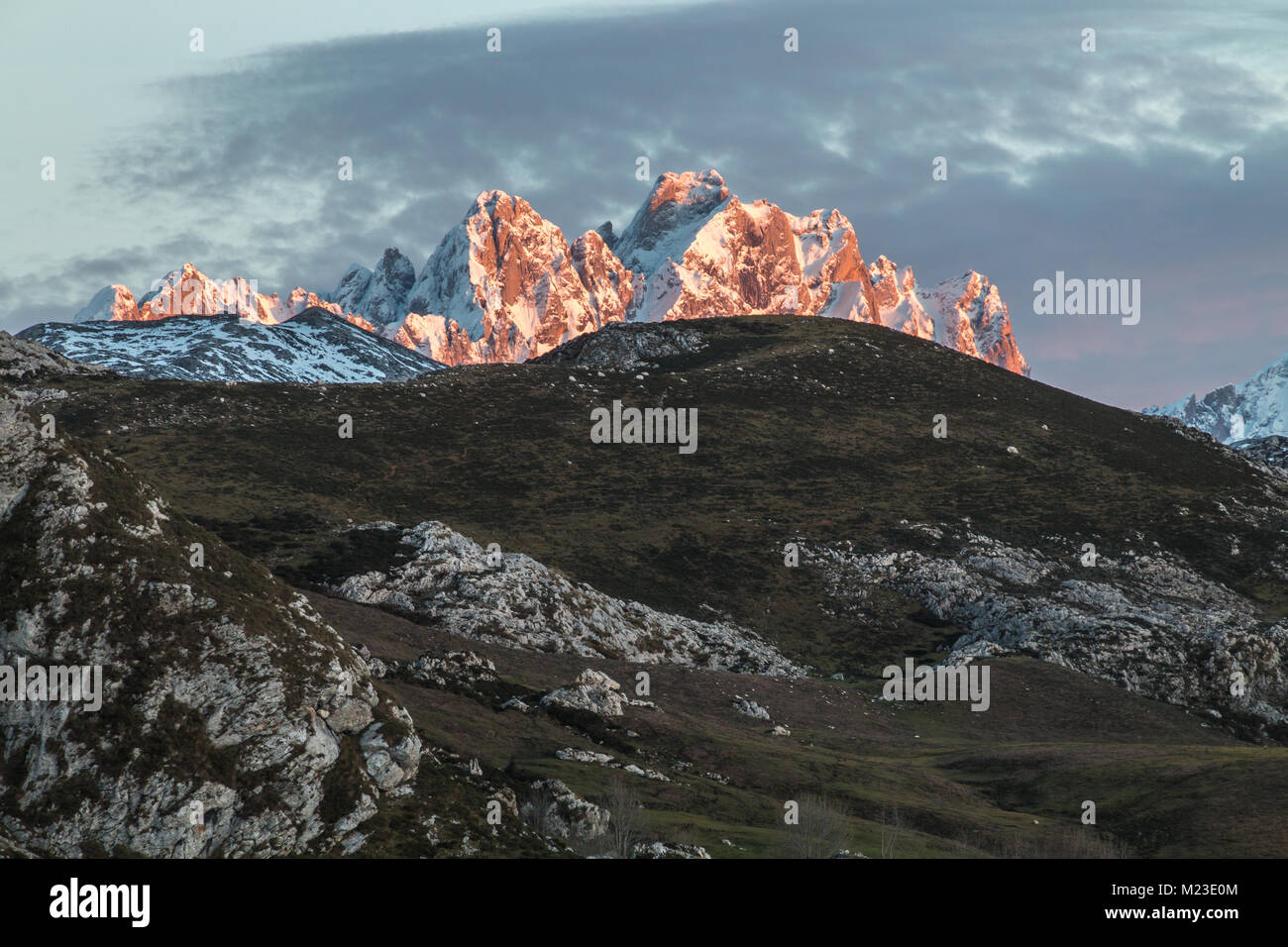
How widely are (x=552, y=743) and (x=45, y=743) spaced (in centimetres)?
3202

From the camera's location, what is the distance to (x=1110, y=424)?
7564 inches

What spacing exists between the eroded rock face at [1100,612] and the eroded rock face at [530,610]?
23.3 meters

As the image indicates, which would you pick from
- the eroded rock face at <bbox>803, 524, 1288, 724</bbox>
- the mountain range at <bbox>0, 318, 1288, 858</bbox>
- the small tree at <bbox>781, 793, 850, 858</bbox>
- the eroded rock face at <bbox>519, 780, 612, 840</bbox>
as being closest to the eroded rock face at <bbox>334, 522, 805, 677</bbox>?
the mountain range at <bbox>0, 318, 1288, 858</bbox>

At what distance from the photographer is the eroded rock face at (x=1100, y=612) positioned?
104 metres

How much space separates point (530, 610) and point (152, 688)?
202ft

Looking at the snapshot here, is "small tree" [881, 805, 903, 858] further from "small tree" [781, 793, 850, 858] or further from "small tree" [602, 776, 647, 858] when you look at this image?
"small tree" [602, 776, 647, 858]

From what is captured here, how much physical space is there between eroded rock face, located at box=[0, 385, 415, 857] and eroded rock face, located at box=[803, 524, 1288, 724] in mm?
76514

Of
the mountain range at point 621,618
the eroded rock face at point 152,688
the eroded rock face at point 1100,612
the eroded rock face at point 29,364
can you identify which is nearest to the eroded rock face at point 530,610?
the mountain range at point 621,618

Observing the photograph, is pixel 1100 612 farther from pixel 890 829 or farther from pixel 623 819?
pixel 623 819

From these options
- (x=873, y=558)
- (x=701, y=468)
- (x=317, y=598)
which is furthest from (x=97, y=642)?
(x=701, y=468)

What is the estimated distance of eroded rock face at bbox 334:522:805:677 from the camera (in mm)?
97812

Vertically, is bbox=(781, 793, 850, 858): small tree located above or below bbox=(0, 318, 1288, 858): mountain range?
below

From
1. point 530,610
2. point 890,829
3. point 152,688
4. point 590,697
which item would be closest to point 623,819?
point 890,829

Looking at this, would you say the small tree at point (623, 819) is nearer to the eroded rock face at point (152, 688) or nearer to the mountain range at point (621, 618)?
the mountain range at point (621, 618)
